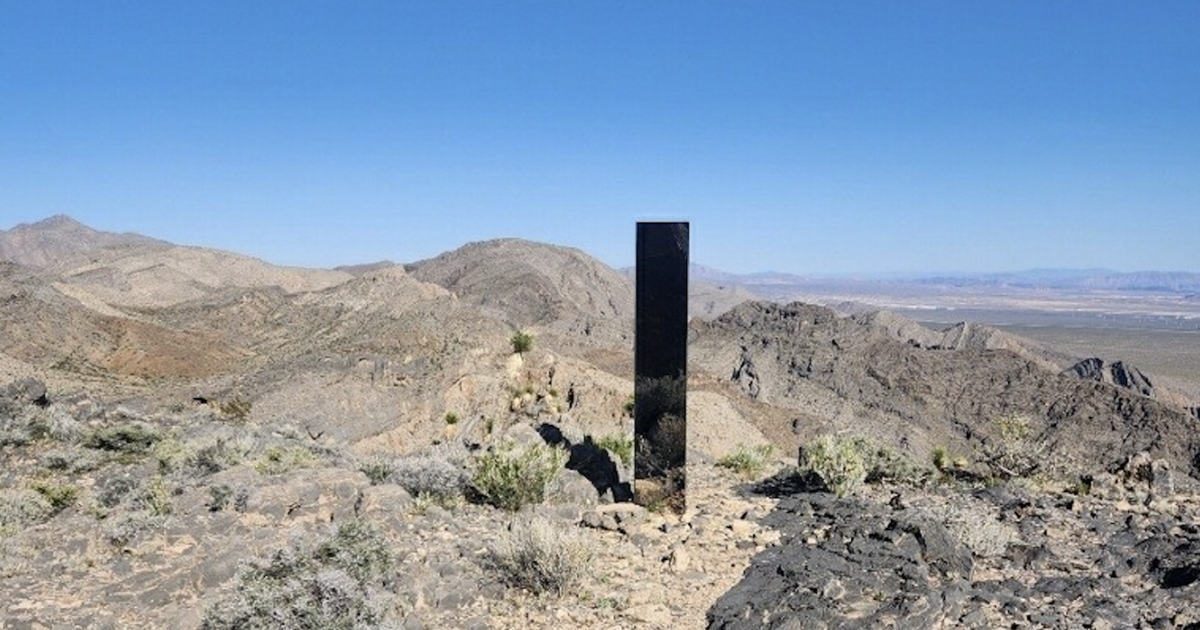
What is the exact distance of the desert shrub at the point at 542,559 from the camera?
267 inches

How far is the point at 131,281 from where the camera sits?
56312 mm

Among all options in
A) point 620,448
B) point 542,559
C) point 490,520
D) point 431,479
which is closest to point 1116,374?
point 620,448

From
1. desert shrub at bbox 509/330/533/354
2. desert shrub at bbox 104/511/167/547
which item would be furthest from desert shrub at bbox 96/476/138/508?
desert shrub at bbox 509/330/533/354

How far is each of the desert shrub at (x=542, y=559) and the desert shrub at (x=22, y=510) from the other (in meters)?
4.70

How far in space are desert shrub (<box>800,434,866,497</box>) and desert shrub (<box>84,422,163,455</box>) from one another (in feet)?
30.2

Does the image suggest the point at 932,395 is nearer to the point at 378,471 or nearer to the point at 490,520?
the point at 378,471

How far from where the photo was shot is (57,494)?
888cm

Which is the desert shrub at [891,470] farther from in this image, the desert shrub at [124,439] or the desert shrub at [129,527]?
the desert shrub at [124,439]

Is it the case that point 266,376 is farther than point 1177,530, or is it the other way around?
point 266,376

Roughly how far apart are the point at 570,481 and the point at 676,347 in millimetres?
1983

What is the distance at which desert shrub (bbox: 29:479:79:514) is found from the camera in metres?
8.80

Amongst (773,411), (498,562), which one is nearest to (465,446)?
(498,562)

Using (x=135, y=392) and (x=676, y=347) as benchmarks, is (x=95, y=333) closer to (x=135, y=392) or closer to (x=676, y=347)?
(x=135, y=392)

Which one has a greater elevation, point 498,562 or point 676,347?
point 676,347
